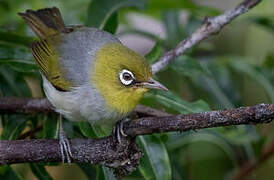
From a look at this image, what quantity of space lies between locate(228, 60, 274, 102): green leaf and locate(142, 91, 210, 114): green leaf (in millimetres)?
949

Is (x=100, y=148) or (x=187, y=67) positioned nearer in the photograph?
(x=100, y=148)

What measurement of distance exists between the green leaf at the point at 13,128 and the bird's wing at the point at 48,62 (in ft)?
1.13

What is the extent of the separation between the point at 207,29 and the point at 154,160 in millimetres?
948

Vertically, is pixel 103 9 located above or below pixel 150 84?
above

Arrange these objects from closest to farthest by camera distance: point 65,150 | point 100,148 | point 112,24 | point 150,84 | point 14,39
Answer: point 100,148, point 65,150, point 150,84, point 14,39, point 112,24

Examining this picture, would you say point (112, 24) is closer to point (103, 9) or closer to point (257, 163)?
point (103, 9)

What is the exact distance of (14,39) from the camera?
3.43 meters

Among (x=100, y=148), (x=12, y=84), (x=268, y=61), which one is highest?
(x=268, y=61)

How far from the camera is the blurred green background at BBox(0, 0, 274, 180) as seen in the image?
3.18 metres

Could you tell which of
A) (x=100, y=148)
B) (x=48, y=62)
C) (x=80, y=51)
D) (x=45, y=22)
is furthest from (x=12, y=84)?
(x=100, y=148)

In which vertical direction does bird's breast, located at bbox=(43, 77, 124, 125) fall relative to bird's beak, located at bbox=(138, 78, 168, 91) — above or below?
below

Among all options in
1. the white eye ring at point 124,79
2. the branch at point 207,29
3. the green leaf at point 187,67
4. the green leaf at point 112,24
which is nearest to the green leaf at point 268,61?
the green leaf at point 187,67

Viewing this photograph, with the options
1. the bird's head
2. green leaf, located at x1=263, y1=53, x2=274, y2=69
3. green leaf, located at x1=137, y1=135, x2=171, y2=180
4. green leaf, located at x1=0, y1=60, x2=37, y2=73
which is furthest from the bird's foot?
green leaf, located at x1=263, y1=53, x2=274, y2=69

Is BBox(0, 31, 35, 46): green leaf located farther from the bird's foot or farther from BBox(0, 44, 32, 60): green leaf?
the bird's foot
